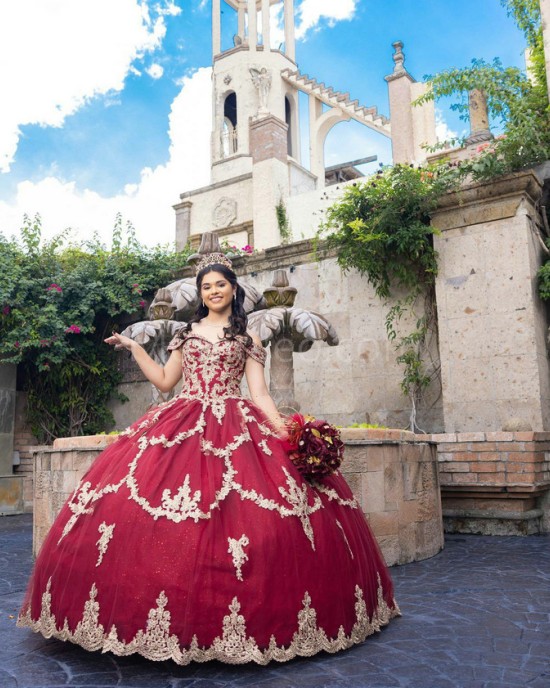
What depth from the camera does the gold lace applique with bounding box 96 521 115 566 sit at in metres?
2.78

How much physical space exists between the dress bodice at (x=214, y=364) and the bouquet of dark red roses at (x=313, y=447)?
0.48m

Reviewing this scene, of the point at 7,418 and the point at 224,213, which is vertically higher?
the point at 224,213

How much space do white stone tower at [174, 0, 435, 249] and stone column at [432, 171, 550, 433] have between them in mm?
10487

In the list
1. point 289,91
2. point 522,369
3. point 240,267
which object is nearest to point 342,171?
point 289,91

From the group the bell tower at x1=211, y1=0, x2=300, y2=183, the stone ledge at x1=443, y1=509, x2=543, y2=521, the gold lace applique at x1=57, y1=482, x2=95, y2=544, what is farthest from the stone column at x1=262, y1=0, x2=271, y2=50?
the gold lace applique at x1=57, y1=482, x2=95, y2=544

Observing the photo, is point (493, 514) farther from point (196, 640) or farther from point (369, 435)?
point (196, 640)

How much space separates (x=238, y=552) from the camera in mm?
2713

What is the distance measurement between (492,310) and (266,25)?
2331 cm

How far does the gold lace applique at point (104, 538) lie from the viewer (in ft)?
9.12

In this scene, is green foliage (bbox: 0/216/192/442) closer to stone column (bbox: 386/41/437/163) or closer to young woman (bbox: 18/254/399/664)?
young woman (bbox: 18/254/399/664)

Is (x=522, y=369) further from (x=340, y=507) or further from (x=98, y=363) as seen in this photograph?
(x=98, y=363)

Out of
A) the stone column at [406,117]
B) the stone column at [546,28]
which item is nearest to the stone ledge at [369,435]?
the stone column at [546,28]

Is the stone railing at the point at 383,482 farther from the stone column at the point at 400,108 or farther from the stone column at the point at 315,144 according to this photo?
the stone column at the point at 315,144

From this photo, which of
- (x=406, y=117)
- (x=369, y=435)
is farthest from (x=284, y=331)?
(x=406, y=117)
